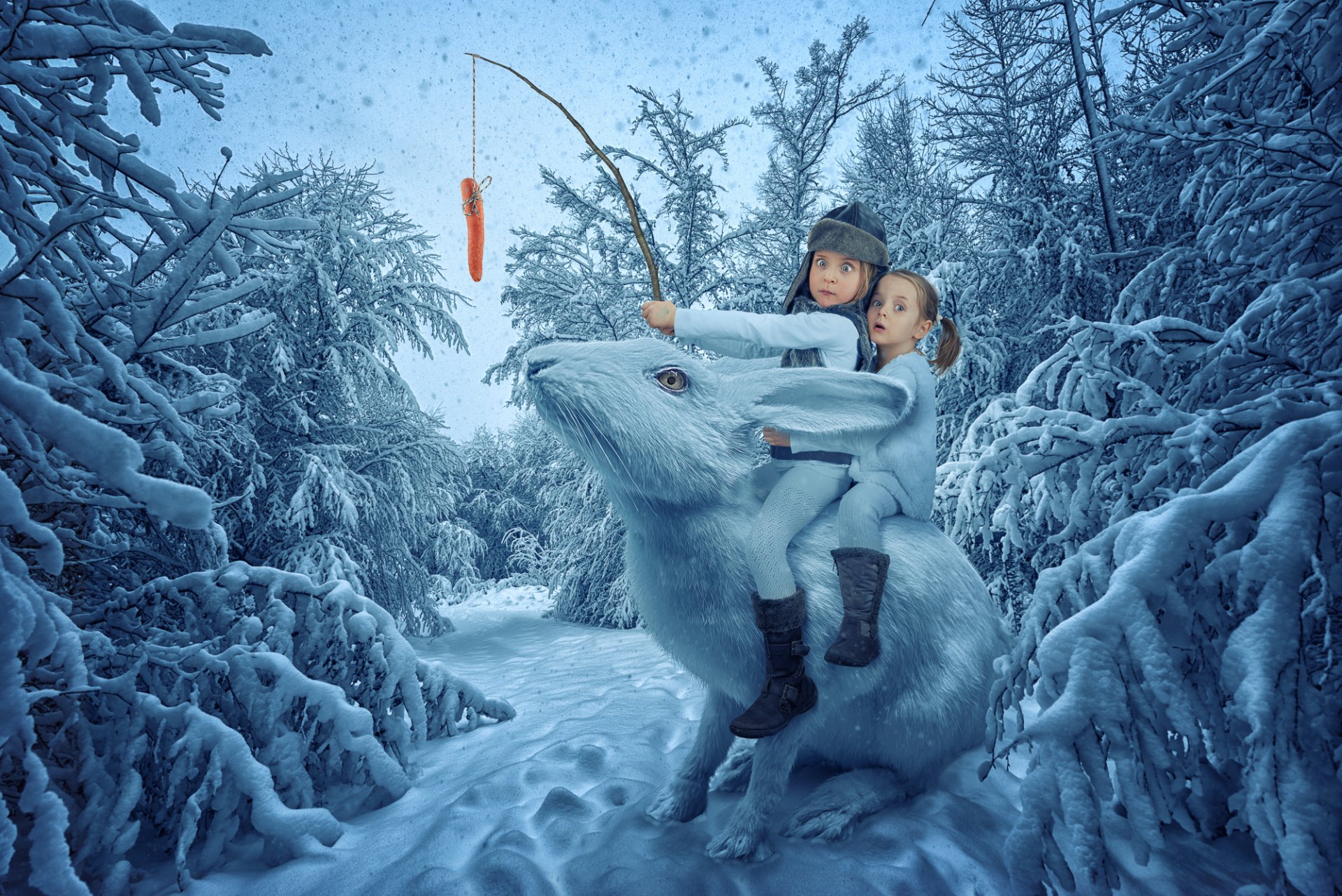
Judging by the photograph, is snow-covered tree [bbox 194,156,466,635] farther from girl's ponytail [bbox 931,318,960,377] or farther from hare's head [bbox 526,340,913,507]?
girl's ponytail [bbox 931,318,960,377]

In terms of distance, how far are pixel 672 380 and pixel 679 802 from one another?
110cm

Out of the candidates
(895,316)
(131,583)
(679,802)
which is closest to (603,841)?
(679,802)

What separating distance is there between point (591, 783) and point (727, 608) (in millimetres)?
796

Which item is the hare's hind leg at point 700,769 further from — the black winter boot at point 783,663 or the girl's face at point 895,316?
the girl's face at point 895,316

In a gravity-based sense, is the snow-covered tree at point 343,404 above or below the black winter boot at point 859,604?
above

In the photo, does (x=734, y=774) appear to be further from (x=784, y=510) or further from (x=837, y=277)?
(x=837, y=277)

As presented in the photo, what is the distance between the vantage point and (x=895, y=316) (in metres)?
1.69

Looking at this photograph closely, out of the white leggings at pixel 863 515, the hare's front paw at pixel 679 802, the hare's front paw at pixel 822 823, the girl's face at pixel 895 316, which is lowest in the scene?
the hare's front paw at pixel 822 823

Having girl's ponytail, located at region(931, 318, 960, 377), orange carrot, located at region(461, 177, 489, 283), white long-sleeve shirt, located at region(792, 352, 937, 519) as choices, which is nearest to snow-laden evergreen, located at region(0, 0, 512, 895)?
orange carrot, located at region(461, 177, 489, 283)

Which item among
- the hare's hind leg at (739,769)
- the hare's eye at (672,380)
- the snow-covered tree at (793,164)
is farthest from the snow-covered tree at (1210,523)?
the snow-covered tree at (793,164)

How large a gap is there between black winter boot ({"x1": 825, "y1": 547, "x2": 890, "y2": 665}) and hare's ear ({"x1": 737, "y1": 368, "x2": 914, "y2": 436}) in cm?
31

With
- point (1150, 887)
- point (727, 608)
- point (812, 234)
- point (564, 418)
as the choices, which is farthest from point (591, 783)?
point (812, 234)

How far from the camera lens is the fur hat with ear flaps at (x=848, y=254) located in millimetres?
1676

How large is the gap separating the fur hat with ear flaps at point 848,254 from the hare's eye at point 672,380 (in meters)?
0.36
